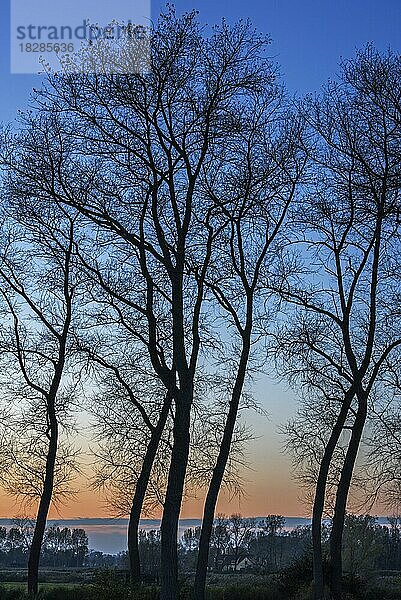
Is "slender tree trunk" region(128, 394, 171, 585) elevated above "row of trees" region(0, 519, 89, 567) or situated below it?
above

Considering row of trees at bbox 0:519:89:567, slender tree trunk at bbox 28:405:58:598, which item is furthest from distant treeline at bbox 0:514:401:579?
slender tree trunk at bbox 28:405:58:598

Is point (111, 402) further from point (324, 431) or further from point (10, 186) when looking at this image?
point (10, 186)

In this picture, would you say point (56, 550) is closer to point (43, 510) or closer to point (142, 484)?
point (142, 484)

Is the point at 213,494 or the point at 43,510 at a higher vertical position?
Result: the point at 213,494

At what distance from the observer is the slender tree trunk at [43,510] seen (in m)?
18.8

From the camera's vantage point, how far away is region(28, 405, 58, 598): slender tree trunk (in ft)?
61.5

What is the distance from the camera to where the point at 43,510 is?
19.5 m

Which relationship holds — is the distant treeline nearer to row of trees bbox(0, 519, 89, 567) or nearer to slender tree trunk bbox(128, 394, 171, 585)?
row of trees bbox(0, 519, 89, 567)

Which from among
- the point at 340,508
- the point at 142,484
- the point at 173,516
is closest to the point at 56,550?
the point at 142,484

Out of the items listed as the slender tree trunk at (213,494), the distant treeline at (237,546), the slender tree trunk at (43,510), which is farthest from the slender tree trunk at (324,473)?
the distant treeline at (237,546)

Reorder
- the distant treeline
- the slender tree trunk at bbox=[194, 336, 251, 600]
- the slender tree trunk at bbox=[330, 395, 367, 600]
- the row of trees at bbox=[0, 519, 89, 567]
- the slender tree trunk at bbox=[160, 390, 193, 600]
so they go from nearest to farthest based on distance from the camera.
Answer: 1. the slender tree trunk at bbox=[160, 390, 193, 600]
2. the slender tree trunk at bbox=[194, 336, 251, 600]
3. the slender tree trunk at bbox=[330, 395, 367, 600]
4. the distant treeline
5. the row of trees at bbox=[0, 519, 89, 567]

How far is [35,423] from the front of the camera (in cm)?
2034

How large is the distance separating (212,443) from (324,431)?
326 cm

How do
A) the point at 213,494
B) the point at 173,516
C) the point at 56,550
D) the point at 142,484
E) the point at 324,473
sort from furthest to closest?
the point at 56,550 → the point at 142,484 → the point at 324,473 → the point at 213,494 → the point at 173,516
